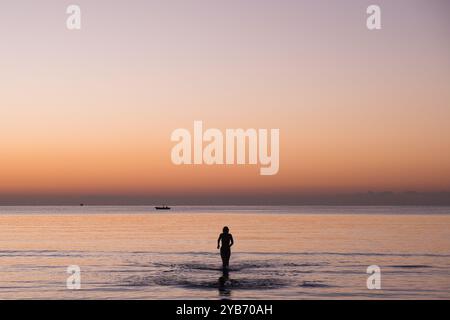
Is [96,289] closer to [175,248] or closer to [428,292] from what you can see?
[428,292]

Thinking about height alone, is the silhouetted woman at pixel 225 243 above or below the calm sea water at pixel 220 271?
above

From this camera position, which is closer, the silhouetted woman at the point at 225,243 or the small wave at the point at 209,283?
the small wave at the point at 209,283

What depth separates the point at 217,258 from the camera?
1663 inches

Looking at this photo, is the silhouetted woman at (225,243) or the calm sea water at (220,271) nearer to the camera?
the calm sea water at (220,271)

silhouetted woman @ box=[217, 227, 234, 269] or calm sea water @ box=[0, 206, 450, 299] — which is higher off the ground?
silhouetted woman @ box=[217, 227, 234, 269]

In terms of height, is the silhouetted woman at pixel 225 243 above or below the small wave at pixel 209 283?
above

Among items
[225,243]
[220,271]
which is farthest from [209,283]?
[220,271]

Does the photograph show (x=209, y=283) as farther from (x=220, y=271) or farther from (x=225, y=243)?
Result: (x=220, y=271)

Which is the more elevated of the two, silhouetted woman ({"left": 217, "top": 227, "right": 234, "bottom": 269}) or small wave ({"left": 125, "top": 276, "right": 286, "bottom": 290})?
silhouetted woman ({"left": 217, "top": 227, "right": 234, "bottom": 269})

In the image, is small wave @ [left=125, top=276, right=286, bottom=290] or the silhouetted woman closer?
small wave @ [left=125, top=276, right=286, bottom=290]
